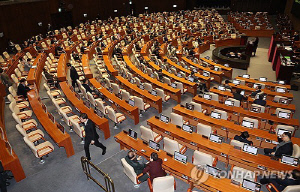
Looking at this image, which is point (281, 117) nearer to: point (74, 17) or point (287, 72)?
point (287, 72)

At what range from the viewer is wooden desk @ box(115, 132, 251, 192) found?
554 cm

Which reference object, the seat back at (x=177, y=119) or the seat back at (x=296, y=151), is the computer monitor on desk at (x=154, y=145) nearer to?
the seat back at (x=177, y=119)

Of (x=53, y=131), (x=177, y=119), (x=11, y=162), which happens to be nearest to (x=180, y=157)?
(x=177, y=119)

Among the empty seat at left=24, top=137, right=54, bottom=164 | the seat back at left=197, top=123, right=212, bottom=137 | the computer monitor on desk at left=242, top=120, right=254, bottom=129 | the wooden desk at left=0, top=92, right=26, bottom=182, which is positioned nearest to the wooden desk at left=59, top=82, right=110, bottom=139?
the empty seat at left=24, top=137, right=54, bottom=164

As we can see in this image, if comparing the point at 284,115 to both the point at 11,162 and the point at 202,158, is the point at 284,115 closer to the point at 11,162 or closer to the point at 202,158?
the point at 202,158

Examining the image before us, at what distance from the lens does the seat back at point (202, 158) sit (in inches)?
244

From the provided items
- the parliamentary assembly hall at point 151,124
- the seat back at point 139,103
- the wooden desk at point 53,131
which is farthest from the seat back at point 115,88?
the wooden desk at point 53,131

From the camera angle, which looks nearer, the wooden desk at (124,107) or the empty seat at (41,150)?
the empty seat at (41,150)

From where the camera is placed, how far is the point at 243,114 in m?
9.17

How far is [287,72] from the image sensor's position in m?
13.2

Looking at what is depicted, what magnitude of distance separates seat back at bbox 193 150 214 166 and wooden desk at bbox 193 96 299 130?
3688mm

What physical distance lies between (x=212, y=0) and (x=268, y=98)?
3676 centimetres

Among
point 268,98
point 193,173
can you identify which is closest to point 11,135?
point 193,173

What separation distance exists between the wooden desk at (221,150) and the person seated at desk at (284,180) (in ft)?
0.98
